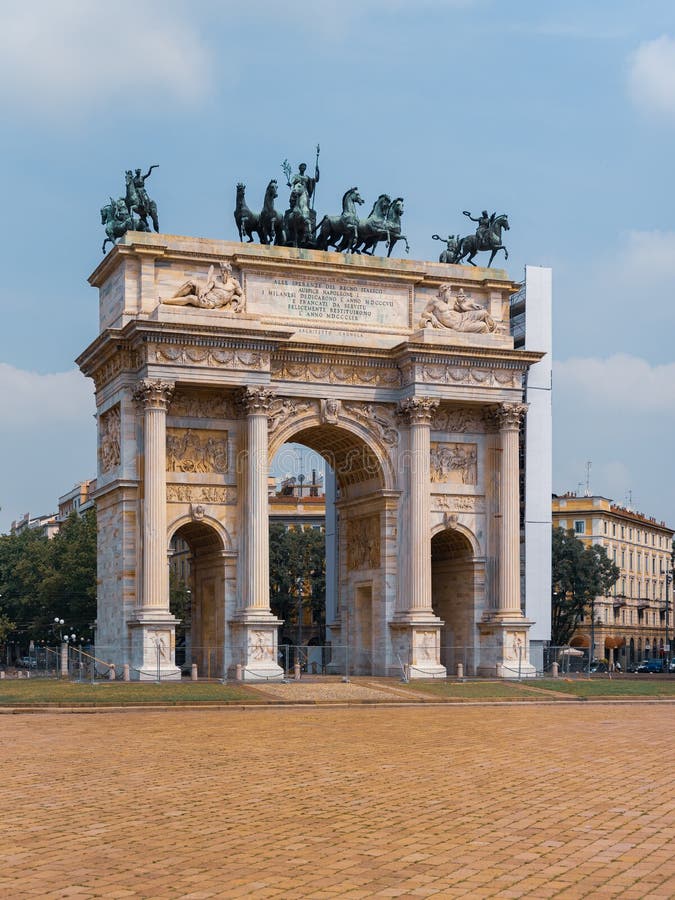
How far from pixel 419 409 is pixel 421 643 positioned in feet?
29.2

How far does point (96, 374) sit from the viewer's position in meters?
56.6

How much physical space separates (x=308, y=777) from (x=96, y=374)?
129 feet

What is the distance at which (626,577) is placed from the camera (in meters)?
128

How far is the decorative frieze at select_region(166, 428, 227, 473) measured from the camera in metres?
52.9

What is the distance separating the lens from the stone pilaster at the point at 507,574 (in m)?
55.8

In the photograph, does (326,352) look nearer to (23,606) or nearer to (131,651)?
(131,651)

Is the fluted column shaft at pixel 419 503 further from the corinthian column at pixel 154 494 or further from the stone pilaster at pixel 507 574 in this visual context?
the corinthian column at pixel 154 494

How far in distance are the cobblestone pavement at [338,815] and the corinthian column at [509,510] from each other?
28711 mm

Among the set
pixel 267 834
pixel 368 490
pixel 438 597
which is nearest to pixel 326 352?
pixel 368 490

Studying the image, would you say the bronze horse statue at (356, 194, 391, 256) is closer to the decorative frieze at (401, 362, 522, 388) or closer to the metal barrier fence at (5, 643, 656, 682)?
the decorative frieze at (401, 362, 522, 388)

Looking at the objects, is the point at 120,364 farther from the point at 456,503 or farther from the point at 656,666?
the point at 656,666

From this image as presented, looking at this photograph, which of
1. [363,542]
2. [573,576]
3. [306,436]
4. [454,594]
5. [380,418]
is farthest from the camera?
[573,576]

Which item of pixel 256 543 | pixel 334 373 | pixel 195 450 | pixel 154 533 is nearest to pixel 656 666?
pixel 334 373

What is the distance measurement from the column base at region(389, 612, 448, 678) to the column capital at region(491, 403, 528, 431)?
26.9 ft
